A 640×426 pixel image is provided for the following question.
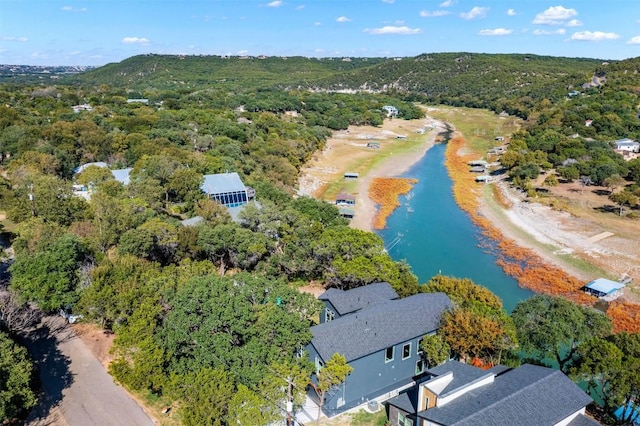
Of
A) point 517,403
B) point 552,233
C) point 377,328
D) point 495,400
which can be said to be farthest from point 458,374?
point 552,233

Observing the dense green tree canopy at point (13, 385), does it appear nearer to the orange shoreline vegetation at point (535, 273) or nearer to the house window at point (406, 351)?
the house window at point (406, 351)

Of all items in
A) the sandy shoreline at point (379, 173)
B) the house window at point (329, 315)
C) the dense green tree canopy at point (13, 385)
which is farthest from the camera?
the sandy shoreline at point (379, 173)

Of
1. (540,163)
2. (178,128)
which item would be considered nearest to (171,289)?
(178,128)

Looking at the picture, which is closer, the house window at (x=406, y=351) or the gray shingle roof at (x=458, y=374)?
the gray shingle roof at (x=458, y=374)

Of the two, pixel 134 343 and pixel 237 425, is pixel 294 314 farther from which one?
pixel 134 343

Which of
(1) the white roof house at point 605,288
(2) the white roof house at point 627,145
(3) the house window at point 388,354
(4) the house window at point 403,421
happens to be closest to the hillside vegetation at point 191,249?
(3) the house window at point 388,354

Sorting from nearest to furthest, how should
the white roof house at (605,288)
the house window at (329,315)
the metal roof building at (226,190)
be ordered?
the house window at (329,315) → the white roof house at (605,288) → the metal roof building at (226,190)

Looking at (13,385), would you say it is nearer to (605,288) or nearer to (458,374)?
(458,374)
